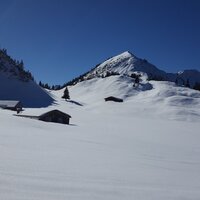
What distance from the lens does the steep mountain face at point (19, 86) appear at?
422 feet

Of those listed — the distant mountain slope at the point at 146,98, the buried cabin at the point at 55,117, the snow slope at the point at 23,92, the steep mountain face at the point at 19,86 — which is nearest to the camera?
the buried cabin at the point at 55,117

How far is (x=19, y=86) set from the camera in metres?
142

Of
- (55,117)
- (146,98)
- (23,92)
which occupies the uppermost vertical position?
(146,98)

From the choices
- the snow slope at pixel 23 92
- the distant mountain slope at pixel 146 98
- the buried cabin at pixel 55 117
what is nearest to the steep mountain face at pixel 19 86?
the snow slope at pixel 23 92

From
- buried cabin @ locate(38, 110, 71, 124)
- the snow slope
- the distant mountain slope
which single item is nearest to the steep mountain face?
the snow slope

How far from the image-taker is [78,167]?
9.23m

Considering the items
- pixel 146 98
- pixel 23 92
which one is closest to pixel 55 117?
pixel 23 92

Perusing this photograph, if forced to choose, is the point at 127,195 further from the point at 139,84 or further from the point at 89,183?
the point at 139,84

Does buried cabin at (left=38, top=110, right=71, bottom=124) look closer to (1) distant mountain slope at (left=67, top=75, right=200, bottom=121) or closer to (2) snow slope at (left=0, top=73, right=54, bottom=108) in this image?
(1) distant mountain slope at (left=67, top=75, right=200, bottom=121)

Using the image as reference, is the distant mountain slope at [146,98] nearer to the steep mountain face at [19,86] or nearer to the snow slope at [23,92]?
the snow slope at [23,92]

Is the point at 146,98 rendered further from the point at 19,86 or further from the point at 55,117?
the point at 55,117

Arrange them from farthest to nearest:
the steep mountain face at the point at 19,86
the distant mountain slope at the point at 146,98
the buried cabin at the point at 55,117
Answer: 1. the steep mountain face at the point at 19,86
2. the distant mountain slope at the point at 146,98
3. the buried cabin at the point at 55,117

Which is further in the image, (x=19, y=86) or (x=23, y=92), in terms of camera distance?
(x=19, y=86)

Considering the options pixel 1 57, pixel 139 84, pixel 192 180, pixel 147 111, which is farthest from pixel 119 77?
pixel 192 180
